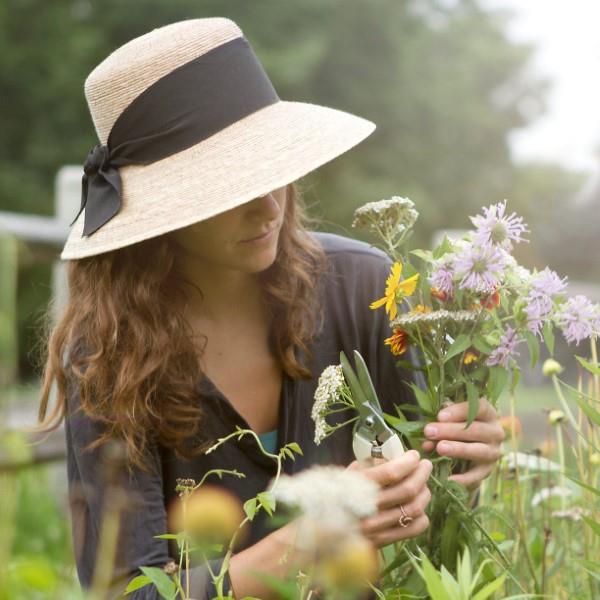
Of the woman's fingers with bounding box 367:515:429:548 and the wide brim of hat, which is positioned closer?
the woman's fingers with bounding box 367:515:429:548

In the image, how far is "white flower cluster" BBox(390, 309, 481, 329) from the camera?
1.22 meters

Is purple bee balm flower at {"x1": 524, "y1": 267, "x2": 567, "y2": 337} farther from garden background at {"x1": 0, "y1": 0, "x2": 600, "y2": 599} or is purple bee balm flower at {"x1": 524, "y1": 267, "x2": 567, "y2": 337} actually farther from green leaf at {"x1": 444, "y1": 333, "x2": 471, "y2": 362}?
garden background at {"x1": 0, "y1": 0, "x2": 600, "y2": 599}

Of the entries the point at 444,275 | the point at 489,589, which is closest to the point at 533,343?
the point at 444,275

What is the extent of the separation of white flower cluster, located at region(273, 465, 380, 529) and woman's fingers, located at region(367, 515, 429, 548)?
36 cm

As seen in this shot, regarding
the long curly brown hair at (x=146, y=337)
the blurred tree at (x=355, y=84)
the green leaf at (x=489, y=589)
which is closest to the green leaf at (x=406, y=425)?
the green leaf at (x=489, y=589)

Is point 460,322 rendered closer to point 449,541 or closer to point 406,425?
point 406,425

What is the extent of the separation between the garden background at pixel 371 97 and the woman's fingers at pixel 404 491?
6298mm

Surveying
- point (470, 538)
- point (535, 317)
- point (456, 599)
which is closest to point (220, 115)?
point (535, 317)

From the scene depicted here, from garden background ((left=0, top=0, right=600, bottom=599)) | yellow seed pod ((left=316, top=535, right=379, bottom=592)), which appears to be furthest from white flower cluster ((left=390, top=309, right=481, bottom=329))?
garden background ((left=0, top=0, right=600, bottom=599))

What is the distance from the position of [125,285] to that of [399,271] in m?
0.75

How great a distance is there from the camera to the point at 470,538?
4.29ft

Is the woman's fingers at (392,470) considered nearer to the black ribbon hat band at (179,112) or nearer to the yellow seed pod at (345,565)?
the yellow seed pod at (345,565)

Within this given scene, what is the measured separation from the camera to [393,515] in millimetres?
1212

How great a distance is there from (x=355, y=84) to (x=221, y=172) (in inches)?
788
